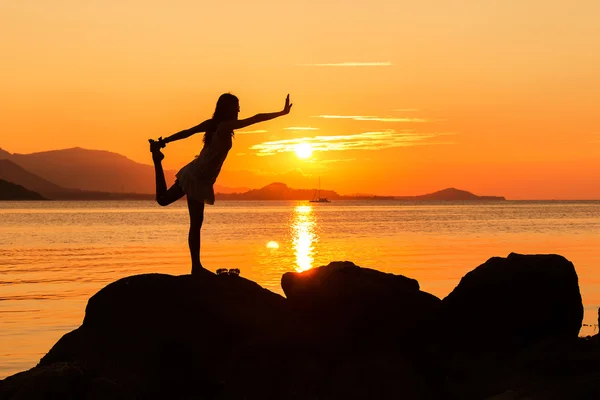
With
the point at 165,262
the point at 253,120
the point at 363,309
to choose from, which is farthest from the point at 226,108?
the point at 165,262

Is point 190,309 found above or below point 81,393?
above

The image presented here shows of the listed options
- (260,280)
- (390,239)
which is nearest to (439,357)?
(260,280)

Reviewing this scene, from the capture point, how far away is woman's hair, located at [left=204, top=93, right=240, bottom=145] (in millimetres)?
12859

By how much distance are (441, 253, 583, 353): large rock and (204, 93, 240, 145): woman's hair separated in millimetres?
4653

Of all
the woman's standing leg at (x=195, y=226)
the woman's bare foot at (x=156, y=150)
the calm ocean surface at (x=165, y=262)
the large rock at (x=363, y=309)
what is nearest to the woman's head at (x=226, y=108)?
the woman's bare foot at (x=156, y=150)

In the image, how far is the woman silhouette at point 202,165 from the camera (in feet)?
41.9

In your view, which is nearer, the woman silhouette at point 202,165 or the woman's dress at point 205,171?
the woman silhouette at point 202,165

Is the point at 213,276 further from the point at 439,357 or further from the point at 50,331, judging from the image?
the point at 50,331

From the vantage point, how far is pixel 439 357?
1230 cm

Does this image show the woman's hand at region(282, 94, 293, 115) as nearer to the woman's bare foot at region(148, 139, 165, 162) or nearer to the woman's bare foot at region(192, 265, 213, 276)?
the woman's bare foot at region(148, 139, 165, 162)

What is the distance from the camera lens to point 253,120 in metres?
12.2

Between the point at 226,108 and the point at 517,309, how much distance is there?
5530 mm

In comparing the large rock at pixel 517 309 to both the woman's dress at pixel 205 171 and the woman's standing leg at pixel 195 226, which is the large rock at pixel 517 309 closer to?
the woman's standing leg at pixel 195 226

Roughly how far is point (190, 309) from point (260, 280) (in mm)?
19651
